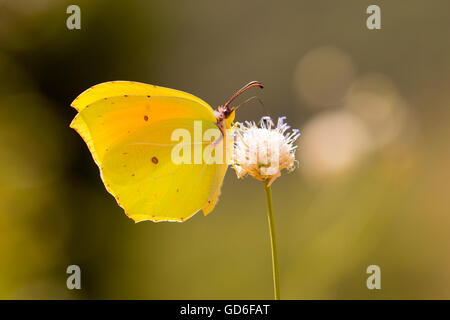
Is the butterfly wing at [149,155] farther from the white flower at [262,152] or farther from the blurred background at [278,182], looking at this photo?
the blurred background at [278,182]

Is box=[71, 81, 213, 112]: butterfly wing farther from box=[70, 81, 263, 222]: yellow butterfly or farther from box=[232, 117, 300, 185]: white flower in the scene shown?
box=[232, 117, 300, 185]: white flower

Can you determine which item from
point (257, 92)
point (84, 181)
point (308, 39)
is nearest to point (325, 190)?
point (257, 92)

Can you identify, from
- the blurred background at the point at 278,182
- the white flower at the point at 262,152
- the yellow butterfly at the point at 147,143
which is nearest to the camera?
the white flower at the point at 262,152

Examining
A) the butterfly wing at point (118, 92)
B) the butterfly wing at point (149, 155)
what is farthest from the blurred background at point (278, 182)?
the butterfly wing at point (118, 92)

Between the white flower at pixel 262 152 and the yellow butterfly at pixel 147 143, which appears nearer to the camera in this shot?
the white flower at pixel 262 152

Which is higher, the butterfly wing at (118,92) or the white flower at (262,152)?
the butterfly wing at (118,92)

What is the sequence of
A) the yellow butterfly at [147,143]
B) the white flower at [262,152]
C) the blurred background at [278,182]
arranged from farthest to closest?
the blurred background at [278,182], the yellow butterfly at [147,143], the white flower at [262,152]

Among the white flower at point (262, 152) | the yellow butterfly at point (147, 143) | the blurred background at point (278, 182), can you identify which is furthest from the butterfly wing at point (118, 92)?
the blurred background at point (278, 182)

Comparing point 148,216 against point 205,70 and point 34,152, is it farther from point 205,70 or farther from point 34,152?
point 205,70
